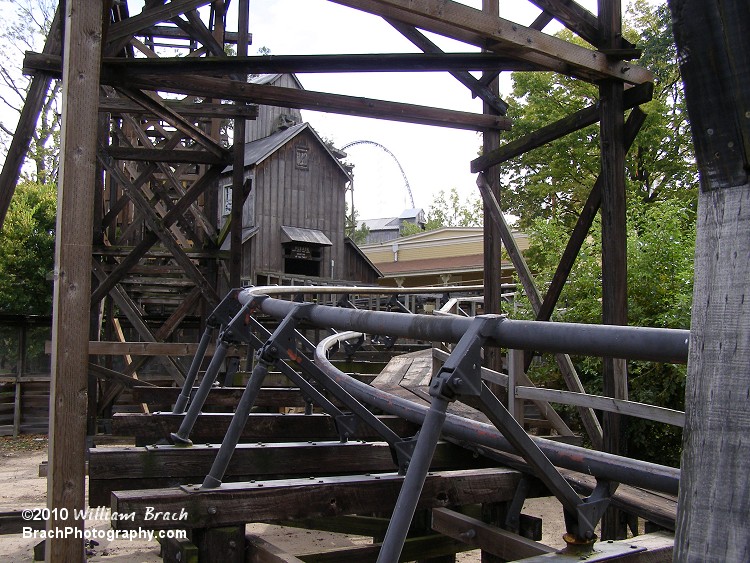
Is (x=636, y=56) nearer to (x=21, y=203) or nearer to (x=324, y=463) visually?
(x=324, y=463)

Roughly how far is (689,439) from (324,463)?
7.58 ft

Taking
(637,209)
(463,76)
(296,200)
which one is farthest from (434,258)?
(463,76)

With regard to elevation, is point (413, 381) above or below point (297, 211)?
below

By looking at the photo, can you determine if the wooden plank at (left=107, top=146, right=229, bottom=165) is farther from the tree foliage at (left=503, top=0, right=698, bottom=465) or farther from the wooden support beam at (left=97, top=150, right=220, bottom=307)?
the tree foliage at (left=503, top=0, right=698, bottom=465)

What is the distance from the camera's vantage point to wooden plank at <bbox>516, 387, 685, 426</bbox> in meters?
3.68

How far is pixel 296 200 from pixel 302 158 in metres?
1.75

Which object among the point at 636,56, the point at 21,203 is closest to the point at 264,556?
the point at 636,56

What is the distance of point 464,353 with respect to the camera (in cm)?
210

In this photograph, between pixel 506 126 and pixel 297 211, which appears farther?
pixel 297 211

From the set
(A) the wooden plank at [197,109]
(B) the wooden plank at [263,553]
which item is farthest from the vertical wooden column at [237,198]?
(B) the wooden plank at [263,553]

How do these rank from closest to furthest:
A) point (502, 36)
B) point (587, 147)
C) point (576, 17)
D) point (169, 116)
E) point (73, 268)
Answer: point (73, 268) → point (502, 36) → point (576, 17) → point (169, 116) → point (587, 147)

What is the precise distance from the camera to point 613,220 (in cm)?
514

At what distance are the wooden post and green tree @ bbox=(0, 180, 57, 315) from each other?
19.3 metres

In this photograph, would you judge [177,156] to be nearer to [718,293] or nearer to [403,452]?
[403,452]
